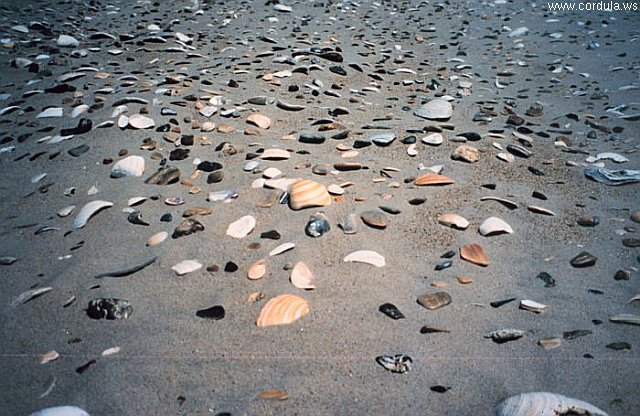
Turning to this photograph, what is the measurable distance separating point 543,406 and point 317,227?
1.12m

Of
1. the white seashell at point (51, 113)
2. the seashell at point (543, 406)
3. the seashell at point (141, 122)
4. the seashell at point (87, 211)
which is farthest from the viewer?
the white seashell at point (51, 113)

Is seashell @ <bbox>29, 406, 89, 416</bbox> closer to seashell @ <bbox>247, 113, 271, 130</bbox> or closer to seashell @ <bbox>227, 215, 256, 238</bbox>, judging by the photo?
seashell @ <bbox>227, 215, 256, 238</bbox>

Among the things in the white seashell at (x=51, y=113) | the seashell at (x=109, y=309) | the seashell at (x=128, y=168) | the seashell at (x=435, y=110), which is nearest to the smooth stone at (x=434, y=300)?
the seashell at (x=109, y=309)

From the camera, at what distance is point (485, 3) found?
22.0ft

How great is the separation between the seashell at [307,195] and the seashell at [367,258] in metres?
0.39

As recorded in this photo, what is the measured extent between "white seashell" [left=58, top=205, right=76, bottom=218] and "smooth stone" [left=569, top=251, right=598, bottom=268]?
2387 millimetres

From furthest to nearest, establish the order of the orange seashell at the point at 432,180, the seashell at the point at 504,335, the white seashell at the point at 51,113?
the white seashell at the point at 51,113 → the orange seashell at the point at 432,180 → the seashell at the point at 504,335

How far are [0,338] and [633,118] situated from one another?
4.04 metres

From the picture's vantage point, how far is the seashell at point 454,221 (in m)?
2.11

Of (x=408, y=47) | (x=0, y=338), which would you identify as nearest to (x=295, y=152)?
(x=0, y=338)

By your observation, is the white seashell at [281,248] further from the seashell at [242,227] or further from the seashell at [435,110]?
the seashell at [435,110]

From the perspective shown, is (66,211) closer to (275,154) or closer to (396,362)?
(275,154)

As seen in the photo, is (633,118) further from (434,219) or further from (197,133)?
(197,133)

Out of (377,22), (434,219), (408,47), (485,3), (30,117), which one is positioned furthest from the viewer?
(485,3)
